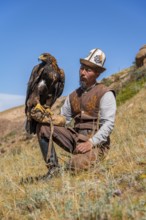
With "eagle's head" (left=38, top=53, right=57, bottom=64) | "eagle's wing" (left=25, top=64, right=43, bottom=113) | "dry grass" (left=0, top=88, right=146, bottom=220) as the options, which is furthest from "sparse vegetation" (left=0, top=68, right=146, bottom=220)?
"eagle's head" (left=38, top=53, right=57, bottom=64)

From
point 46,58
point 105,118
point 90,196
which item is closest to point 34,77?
point 46,58

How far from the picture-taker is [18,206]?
13.3ft

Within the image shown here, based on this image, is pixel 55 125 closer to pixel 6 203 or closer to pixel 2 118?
pixel 6 203

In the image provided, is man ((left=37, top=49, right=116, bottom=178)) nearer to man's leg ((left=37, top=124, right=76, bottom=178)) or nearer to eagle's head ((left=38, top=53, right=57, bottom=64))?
man's leg ((left=37, top=124, right=76, bottom=178))

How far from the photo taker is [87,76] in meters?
5.31

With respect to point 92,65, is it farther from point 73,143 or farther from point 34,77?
point 73,143

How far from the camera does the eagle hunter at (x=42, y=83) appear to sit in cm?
522

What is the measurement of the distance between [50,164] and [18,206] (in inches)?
44.5

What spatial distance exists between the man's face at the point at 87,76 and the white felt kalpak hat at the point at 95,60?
0.18ft

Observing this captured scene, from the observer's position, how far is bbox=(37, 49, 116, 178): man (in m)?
5.05

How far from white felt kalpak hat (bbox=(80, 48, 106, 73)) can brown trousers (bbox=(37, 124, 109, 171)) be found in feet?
2.59

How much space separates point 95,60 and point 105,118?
71 centimetres

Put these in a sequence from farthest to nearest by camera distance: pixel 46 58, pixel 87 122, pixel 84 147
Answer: pixel 87 122, pixel 46 58, pixel 84 147

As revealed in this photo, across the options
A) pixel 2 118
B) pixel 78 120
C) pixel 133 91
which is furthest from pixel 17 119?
pixel 78 120
